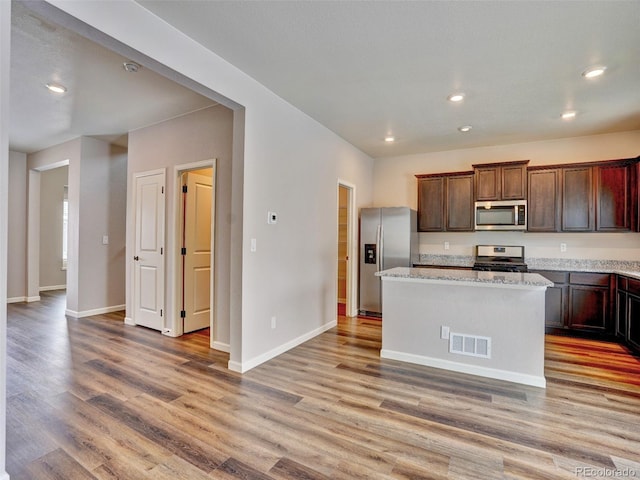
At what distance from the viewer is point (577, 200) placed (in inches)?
179

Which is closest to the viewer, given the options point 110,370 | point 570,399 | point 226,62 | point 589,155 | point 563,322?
point 570,399

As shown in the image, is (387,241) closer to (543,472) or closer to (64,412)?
(543,472)

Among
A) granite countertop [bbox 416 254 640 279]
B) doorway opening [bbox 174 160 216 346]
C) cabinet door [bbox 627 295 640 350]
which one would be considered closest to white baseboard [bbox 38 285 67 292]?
doorway opening [bbox 174 160 216 346]

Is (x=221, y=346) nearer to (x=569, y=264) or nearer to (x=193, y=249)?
(x=193, y=249)

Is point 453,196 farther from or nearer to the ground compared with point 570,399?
farther from the ground

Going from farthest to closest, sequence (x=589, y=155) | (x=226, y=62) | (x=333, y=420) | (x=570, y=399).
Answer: (x=589, y=155) → (x=226, y=62) → (x=570, y=399) → (x=333, y=420)

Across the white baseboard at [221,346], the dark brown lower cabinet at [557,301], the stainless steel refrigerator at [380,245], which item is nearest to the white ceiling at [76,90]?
the white baseboard at [221,346]

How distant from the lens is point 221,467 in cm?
186

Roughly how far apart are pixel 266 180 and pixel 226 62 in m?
1.10

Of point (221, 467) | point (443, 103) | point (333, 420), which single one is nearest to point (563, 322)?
point (443, 103)

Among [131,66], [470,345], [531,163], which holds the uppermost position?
[131,66]

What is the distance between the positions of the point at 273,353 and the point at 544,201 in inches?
165

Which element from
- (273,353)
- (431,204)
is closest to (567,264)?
(431,204)

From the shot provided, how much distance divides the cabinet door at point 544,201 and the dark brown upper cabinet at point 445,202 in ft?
2.59
